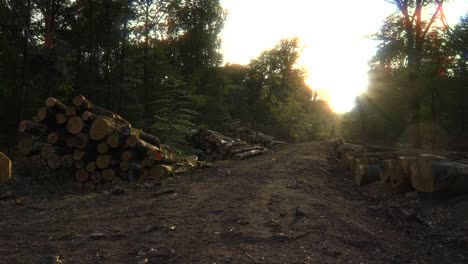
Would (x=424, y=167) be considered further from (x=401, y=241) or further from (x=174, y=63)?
(x=174, y=63)

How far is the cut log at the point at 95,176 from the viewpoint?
34.9ft

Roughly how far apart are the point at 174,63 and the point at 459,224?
2821 centimetres

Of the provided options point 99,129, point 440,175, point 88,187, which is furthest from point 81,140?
point 440,175

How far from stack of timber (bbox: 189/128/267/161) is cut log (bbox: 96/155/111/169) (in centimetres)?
857

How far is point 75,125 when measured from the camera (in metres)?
10.6

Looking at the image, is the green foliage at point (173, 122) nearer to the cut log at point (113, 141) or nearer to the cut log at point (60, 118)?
the cut log at point (113, 141)

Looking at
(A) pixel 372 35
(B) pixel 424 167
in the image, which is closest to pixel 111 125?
(B) pixel 424 167

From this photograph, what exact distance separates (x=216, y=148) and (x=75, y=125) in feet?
32.6

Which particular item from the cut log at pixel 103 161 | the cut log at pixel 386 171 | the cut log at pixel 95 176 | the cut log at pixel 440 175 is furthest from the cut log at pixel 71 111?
the cut log at pixel 440 175

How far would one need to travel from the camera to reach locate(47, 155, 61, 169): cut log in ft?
34.2

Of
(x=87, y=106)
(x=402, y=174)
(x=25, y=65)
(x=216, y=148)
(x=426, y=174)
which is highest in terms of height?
(x=25, y=65)

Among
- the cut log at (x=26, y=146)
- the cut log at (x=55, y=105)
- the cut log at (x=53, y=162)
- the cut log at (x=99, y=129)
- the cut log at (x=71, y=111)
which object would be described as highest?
the cut log at (x=55, y=105)

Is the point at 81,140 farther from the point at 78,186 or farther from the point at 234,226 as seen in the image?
the point at 234,226

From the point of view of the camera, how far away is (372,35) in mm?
26422
